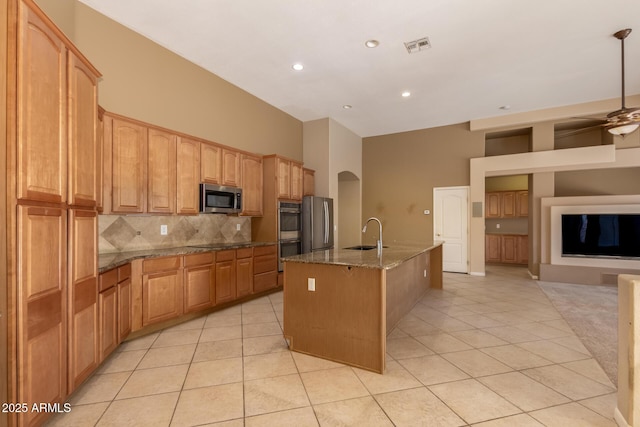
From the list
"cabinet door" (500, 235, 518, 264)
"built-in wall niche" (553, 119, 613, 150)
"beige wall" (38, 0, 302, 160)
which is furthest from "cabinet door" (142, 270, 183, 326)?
"cabinet door" (500, 235, 518, 264)

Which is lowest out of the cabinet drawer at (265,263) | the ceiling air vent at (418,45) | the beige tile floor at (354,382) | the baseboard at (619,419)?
the beige tile floor at (354,382)

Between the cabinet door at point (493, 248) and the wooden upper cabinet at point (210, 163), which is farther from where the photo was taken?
the cabinet door at point (493, 248)

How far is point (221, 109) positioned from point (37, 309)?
3.67m

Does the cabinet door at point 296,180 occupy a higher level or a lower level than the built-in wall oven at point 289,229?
higher

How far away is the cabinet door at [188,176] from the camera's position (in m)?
3.67

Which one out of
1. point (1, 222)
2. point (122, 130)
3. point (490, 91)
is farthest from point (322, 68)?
point (1, 222)

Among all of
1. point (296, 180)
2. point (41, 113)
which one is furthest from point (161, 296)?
point (296, 180)

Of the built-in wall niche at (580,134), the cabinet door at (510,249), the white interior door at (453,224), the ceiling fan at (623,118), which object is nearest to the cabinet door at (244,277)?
the white interior door at (453,224)

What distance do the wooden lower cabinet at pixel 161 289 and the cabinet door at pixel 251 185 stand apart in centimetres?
153

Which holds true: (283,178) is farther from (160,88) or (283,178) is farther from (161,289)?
(161,289)

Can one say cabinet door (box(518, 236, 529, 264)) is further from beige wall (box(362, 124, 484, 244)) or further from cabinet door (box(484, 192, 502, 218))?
beige wall (box(362, 124, 484, 244))

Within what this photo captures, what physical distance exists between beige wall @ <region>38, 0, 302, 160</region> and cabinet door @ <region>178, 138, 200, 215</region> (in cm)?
42

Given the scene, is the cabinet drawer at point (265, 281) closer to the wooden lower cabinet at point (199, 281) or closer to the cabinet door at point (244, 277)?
the cabinet door at point (244, 277)

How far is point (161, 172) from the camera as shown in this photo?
137 inches
